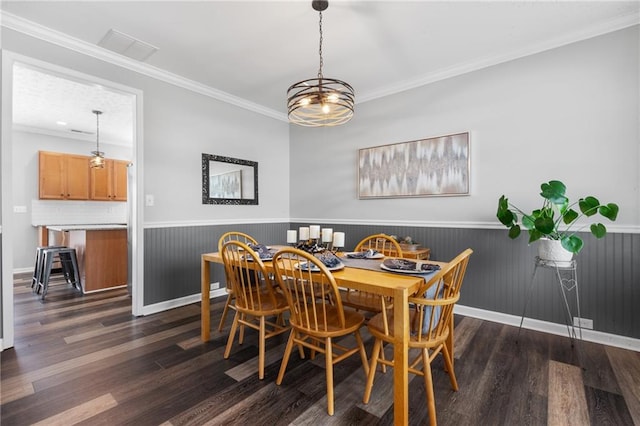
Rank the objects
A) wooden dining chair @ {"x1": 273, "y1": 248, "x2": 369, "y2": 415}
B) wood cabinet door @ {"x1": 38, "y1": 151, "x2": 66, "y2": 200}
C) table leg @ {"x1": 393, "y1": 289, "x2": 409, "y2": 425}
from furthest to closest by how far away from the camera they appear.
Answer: wood cabinet door @ {"x1": 38, "y1": 151, "x2": 66, "y2": 200}
wooden dining chair @ {"x1": 273, "y1": 248, "x2": 369, "y2": 415}
table leg @ {"x1": 393, "y1": 289, "x2": 409, "y2": 425}

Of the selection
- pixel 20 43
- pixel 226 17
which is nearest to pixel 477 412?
pixel 226 17

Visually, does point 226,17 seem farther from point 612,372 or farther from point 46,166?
point 46,166

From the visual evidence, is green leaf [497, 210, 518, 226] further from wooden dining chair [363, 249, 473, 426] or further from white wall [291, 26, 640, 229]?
wooden dining chair [363, 249, 473, 426]

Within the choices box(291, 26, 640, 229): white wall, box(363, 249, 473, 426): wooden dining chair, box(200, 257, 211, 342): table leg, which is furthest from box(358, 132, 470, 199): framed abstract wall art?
box(200, 257, 211, 342): table leg

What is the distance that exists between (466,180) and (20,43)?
13.8 ft

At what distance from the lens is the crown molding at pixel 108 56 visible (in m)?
2.38

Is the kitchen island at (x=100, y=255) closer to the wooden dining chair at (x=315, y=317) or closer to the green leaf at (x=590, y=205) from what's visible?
the wooden dining chair at (x=315, y=317)

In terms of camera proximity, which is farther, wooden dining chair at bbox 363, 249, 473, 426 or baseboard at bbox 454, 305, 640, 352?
baseboard at bbox 454, 305, 640, 352

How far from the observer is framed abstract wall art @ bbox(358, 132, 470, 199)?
316 cm

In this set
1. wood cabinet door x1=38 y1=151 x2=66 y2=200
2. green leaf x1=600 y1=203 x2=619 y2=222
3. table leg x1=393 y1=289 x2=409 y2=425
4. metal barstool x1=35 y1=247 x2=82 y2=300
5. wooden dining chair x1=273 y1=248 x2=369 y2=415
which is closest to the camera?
table leg x1=393 y1=289 x2=409 y2=425

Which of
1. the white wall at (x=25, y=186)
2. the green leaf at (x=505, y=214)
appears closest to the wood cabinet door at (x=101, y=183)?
the white wall at (x=25, y=186)

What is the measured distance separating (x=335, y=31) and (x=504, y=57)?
171 cm

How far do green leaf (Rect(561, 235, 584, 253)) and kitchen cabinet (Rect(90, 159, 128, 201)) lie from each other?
277 inches

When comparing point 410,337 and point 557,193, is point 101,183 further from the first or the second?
point 557,193
